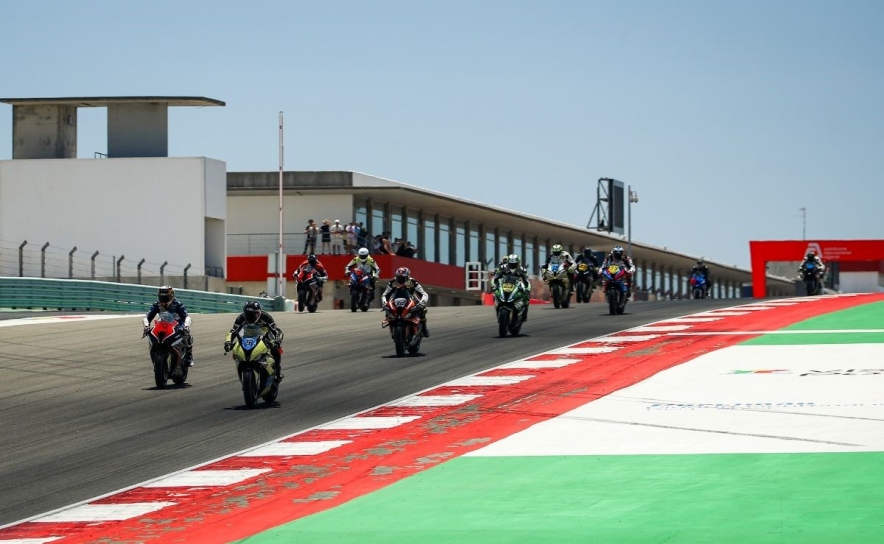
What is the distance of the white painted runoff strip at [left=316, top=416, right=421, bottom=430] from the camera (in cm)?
1773

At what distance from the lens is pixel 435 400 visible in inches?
780

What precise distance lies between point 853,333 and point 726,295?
102615 mm

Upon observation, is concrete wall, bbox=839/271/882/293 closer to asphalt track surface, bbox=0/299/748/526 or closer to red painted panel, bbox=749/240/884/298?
red painted panel, bbox=749/240/884/298

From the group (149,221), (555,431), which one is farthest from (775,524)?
(149,221)

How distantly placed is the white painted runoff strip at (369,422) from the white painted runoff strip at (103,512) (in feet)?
14.7

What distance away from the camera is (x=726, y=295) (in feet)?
422

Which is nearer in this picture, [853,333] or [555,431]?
[555,431]

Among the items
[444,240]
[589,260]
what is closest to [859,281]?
[444,240]

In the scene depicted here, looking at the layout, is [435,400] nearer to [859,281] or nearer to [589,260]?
[589,260]

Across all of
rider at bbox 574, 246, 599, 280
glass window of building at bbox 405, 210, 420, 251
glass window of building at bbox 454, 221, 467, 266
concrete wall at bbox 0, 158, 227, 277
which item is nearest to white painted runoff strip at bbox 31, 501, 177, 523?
rider at bbox 574, 246, 599, 280

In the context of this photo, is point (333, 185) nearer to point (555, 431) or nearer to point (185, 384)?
point (185, 384)

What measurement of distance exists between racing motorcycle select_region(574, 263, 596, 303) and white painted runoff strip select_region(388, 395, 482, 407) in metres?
22.2

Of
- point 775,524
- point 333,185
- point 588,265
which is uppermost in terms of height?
point 333,185

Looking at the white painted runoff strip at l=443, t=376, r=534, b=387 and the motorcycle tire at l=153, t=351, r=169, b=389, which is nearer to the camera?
the white painted runoff strip at l=443, t=376, r=534, b=387
